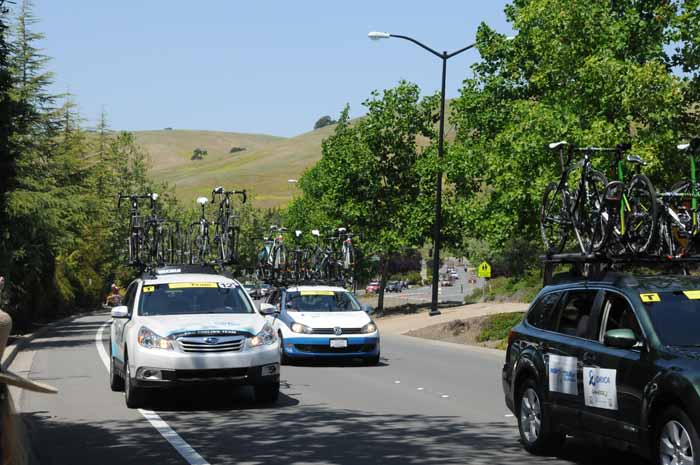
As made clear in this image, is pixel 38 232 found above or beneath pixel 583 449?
above

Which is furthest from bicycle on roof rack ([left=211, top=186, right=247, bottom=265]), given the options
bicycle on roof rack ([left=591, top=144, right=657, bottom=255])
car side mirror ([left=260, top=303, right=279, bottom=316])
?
bicycle on roof rack ([left=591, top=144, right=657, bottom=255])

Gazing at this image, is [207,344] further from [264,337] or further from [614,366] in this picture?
[614,366]

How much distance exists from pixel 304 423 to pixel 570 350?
13.2ft

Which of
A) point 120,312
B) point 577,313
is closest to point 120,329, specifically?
point 120,312

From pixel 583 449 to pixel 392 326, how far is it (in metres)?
32.7

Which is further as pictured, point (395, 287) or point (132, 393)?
point (395, 287)

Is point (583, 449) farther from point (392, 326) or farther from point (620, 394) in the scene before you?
point (392, 326)

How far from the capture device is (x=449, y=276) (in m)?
162

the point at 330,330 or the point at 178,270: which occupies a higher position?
the point at 178,270

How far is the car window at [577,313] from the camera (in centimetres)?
966

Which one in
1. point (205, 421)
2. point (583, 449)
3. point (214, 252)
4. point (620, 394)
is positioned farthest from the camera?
point (214, 252)

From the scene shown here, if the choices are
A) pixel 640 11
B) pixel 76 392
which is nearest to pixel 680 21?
pixel 640 11

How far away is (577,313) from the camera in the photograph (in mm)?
9922

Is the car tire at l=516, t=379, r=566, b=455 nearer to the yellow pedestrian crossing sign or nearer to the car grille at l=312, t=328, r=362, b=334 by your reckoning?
the car grille at l=312, t=328, r=362, b=334
